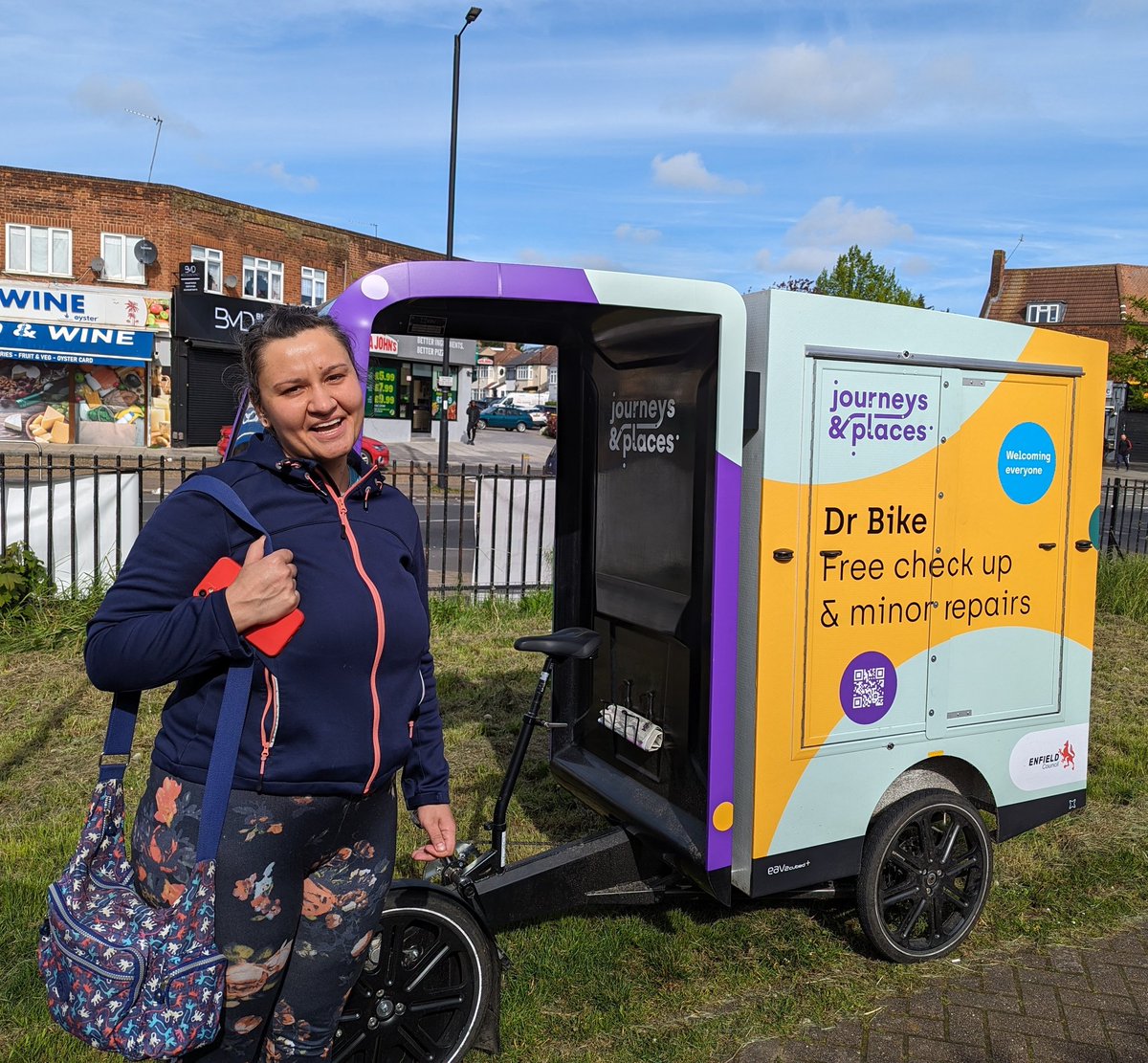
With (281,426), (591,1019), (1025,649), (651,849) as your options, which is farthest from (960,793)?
(281,426)

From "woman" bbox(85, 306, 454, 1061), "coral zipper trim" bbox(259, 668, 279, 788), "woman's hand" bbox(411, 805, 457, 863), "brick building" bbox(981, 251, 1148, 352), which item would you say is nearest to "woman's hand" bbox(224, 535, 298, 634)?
"woman" bbox(85, 306, 454, 1061)

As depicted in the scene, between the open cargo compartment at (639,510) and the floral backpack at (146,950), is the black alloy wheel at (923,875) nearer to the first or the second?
the open cargo compartment at (639,510)

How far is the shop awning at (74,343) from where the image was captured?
95.7 feet

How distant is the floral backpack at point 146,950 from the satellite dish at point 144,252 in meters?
31.1

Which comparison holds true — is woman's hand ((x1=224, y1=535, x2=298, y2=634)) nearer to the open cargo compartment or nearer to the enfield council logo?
the open cargo compartment

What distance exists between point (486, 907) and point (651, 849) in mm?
693

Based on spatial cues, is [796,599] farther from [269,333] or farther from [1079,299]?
[1079,299]

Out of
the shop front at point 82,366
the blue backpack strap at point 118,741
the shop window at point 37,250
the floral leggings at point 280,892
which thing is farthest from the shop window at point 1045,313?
the blue backpack strap at point 118,741

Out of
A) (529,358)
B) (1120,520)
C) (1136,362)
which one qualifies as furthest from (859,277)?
(529,358)

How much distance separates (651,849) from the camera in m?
3.73

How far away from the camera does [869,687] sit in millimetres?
3699

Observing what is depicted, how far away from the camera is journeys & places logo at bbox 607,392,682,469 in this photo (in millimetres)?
3791

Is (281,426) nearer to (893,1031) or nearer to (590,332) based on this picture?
(590,332)

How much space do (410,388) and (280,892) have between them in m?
38.6
